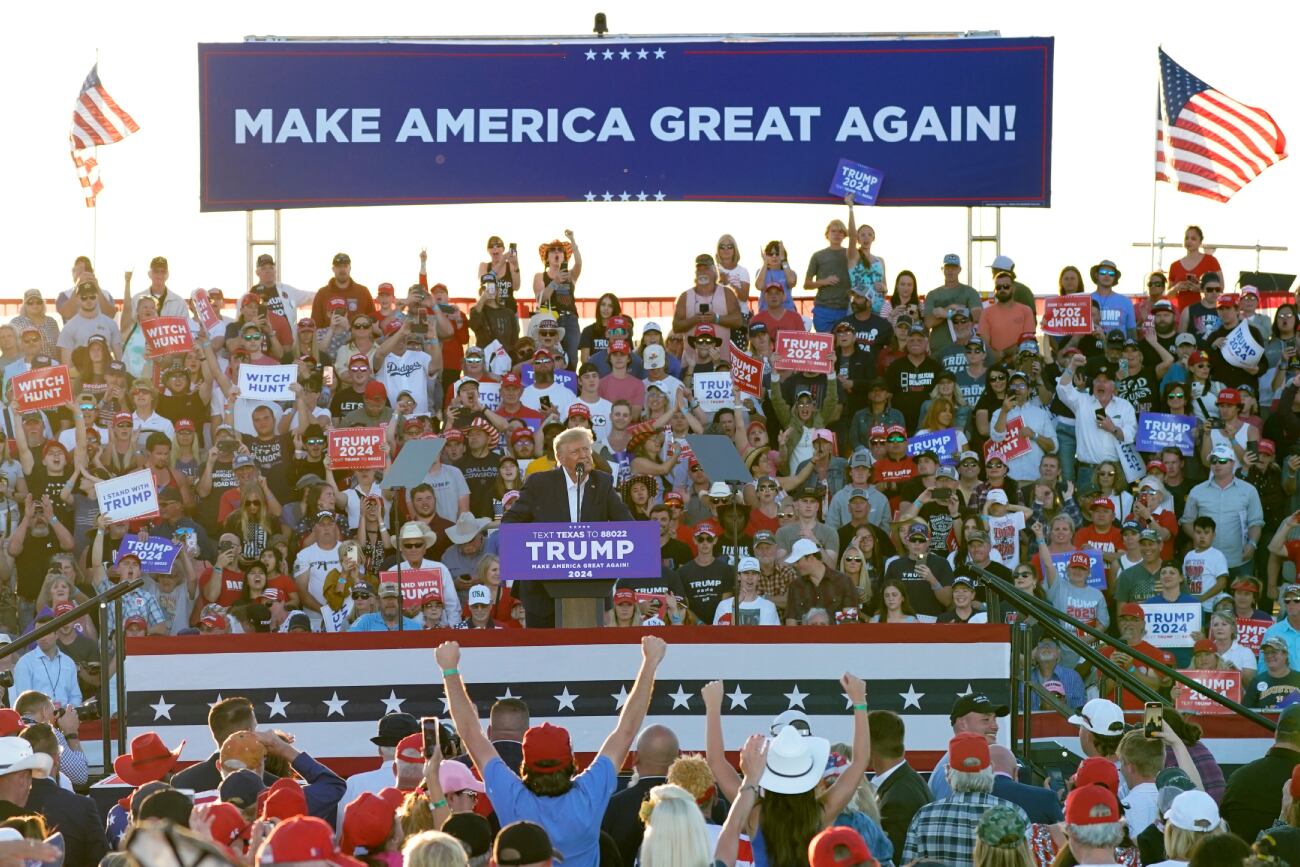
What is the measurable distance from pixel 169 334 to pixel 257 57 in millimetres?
4880

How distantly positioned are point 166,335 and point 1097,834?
13.2 m

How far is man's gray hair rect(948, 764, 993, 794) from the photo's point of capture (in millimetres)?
8062

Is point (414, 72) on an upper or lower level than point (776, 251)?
upper

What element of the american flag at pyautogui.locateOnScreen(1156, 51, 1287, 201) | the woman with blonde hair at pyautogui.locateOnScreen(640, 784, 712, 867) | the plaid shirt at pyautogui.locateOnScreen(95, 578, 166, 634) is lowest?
the plaid shirt at pyautogui.locateOnScreen(95, 578, 166, 634)

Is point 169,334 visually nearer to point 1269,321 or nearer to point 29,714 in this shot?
point 29,714

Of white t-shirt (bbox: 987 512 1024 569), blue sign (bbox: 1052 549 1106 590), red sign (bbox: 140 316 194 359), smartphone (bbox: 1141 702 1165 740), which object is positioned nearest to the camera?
smartphone (bbox: 1141 702 1165 740)

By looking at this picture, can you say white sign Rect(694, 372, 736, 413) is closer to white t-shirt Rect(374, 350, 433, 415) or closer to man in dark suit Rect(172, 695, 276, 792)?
white t-shirt Rect(374, 350, 433, 415)

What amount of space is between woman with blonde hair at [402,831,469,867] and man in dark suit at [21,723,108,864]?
3.29m

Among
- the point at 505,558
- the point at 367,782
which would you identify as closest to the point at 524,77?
the point at 505,558

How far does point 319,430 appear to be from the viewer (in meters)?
18.1

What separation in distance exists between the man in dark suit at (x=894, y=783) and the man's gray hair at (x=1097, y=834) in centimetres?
161

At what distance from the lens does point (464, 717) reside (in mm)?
7555

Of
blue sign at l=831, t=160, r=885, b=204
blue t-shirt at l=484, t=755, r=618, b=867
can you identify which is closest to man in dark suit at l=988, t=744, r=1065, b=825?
blue t-shirt at l=484, t=755, r=618, b=867

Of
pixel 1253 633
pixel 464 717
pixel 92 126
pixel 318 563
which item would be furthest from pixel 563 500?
pixel 92 126
